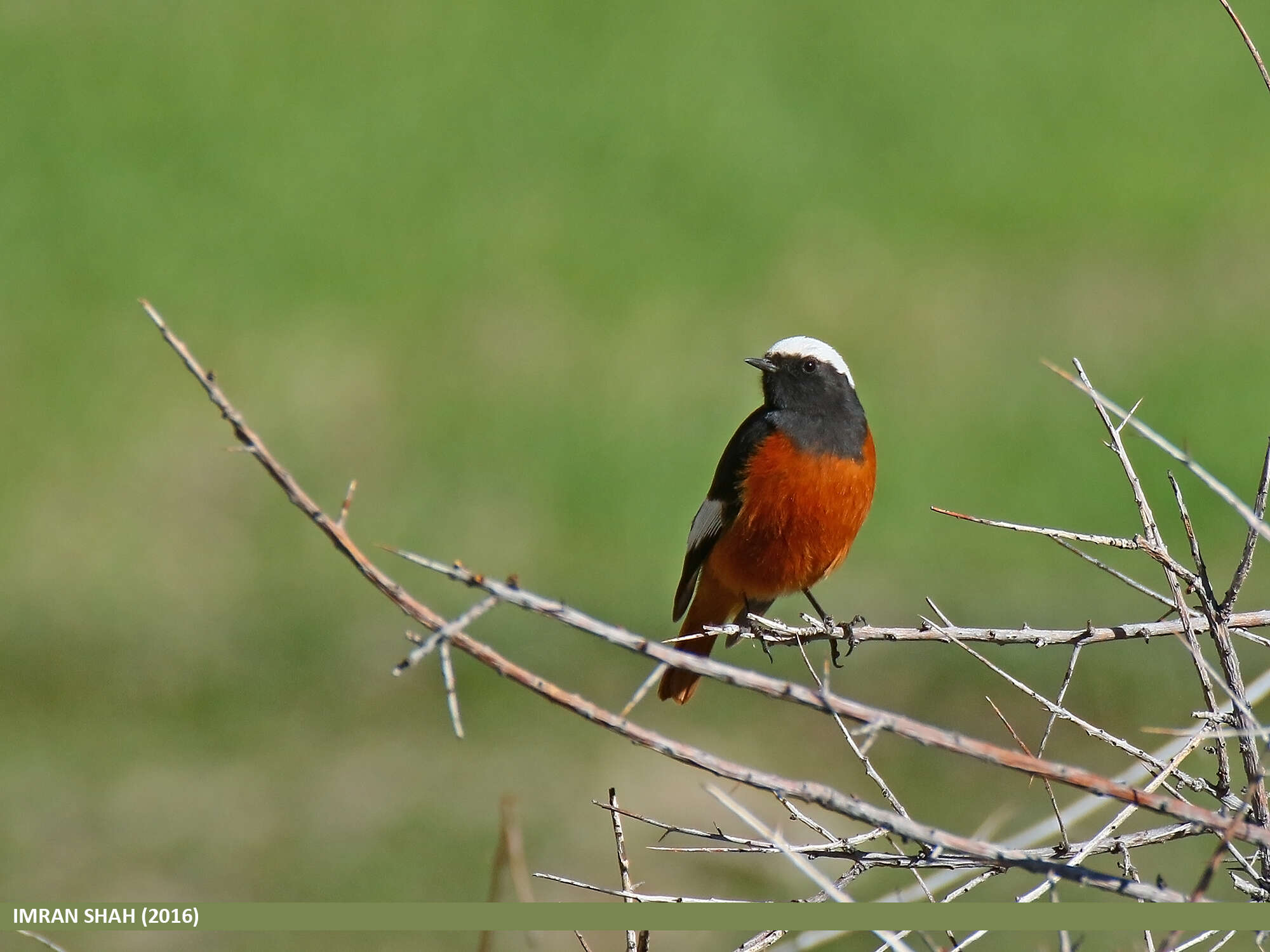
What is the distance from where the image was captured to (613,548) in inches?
400

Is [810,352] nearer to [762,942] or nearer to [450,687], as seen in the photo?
[762,942]

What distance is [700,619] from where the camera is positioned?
6305 millimetres

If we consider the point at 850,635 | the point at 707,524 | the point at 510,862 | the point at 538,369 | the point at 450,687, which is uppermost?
the point at 538,369

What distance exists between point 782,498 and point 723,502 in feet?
1.30

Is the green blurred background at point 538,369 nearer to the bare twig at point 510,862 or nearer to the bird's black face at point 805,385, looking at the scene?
the bird's black face at point 805,385

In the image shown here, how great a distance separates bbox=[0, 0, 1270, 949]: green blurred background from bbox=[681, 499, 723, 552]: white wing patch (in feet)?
6.22

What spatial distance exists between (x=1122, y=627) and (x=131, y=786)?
6.43 meters

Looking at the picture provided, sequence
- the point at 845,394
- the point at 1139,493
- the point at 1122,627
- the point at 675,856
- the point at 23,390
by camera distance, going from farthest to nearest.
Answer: the point at 23,390 < the point at 675,856 < the point at 845,394 < the point at 1122,627 < the point at 1139,493

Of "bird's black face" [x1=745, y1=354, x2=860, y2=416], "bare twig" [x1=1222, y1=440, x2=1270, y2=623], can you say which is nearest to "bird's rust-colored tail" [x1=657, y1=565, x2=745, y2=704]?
"bird's black face" [x1=745, y1=354, x2=860, y2=416]

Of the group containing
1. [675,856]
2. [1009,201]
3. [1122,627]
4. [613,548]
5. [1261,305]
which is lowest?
[1122,627]

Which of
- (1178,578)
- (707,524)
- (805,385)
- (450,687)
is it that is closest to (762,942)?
(1178,578)

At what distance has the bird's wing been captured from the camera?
573 cm

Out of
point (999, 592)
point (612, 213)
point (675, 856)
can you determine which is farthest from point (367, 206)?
point (675, 856)

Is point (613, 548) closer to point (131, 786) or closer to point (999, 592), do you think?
point (999, 592)
